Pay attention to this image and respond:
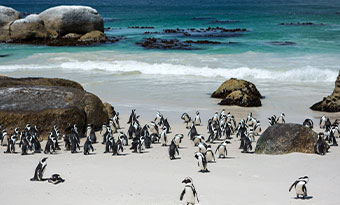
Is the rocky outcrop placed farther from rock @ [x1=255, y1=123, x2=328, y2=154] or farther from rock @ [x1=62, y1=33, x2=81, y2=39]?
rock @ [x1=255, y1=123, x2=328, y2=154]

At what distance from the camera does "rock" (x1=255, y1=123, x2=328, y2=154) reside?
11.1m

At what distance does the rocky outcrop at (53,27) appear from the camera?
3969 cm

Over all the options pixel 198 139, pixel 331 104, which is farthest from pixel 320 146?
pixel 331 104

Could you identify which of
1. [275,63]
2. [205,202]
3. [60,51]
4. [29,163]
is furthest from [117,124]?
[60,51]

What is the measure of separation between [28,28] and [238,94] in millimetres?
26446

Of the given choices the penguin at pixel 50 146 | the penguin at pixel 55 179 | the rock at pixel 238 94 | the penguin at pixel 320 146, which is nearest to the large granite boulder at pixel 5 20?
the rock at pixel 238 94

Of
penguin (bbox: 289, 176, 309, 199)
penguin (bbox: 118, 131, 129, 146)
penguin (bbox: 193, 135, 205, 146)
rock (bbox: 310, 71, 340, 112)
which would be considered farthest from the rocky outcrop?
penguin (bbox: 289, 176, 309, 199)

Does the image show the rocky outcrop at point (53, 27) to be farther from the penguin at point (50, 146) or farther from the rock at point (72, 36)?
the penguin at point (50, 146)

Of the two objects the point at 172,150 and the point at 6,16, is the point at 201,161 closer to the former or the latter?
the point at 172,150

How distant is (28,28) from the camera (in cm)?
4006

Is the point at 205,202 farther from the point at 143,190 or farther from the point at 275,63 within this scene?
the point at 275,63

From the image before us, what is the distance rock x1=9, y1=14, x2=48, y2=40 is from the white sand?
3017 cm

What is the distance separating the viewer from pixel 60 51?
35.0 m

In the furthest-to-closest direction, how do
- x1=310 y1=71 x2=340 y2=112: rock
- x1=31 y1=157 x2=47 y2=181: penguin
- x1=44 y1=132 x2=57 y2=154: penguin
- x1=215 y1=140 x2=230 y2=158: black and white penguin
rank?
x1=310 y1=71 x2=340 y2=112: rock
x1=44 y1=132 x2=57 y2=154: penguin
x1=215 y1=140 x2=230 y2=158: black and white penguin
x1=31 y1=157 x2=47 y2=181: penguin
